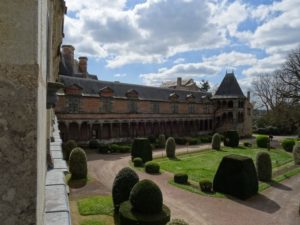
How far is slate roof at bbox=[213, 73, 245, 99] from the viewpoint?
50125 mm

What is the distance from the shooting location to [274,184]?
19.8 m

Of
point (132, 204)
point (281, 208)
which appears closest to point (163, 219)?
point (132, 204)

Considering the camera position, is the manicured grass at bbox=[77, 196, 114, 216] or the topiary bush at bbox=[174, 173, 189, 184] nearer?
the manicured grass at bbox=[77, 196, 114, 216]

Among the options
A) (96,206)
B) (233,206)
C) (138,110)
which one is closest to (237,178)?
(233,206)

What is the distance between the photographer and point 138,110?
38094 millimetres

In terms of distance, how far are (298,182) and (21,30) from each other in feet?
74.0

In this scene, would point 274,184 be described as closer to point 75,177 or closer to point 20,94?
point 75,177

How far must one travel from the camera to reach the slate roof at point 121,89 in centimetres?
3225

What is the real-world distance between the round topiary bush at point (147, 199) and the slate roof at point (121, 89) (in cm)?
2165

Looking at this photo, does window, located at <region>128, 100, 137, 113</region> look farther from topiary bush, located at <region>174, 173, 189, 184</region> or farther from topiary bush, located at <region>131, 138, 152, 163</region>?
topiary bush, located at <region>174, 173, 189, 184</region>

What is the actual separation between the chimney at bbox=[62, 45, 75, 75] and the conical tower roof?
27073mm

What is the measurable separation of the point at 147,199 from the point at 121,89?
88.2 ft

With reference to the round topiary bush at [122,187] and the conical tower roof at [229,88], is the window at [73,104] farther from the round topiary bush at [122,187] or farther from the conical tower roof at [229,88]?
the conical tower roof at [229,88]

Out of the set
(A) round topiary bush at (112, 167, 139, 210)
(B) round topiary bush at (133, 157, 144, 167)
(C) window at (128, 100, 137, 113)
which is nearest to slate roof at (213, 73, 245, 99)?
(C) window at (128, 100, 137, 113)
